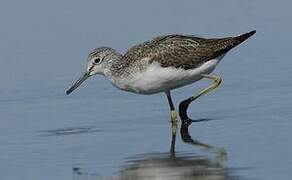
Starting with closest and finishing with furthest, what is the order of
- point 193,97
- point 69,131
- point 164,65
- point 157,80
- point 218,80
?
point 69,131 → point 157,80 → point 164,65 → point 193,97 → point 218,80

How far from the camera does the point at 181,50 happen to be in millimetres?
12812

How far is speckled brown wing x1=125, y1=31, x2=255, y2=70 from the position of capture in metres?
12.6

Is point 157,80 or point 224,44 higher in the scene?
point 224,44

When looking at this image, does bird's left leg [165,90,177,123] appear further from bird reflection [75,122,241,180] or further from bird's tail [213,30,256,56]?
bird reflection [75,122,241,180]

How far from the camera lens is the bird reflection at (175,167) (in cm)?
984

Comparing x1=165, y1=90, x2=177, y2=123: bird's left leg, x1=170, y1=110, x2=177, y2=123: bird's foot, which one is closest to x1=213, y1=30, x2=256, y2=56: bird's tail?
x1=165, y1=90, x2=177, y2=123: bird's left leg

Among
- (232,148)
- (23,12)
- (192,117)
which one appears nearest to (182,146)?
(232,148)

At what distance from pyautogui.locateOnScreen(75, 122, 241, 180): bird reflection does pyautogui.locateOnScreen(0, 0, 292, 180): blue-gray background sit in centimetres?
15

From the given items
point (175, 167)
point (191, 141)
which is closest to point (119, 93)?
point (191, 141)

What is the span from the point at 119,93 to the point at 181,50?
1.41 meters

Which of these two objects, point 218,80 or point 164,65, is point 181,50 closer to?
point 164,65

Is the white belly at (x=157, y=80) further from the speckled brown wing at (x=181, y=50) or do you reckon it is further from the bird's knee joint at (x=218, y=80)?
the bird's knee joint at (x=218, y=80)

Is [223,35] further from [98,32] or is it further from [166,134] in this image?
[166,134]

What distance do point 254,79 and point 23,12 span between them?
4914 mm
